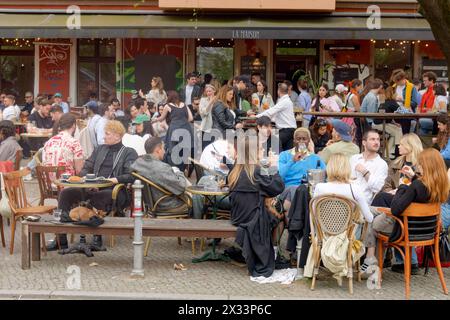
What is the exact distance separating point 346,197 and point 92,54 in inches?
601

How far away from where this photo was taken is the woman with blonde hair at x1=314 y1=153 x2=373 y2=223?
26.0ft

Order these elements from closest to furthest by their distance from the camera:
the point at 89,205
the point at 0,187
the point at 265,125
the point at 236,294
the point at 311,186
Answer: the point at 236,294
the point at 311,186
the point at 89,205
the point at 0,187
the point at 265,125

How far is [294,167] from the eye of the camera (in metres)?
9.36

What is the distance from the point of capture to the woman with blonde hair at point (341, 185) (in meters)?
7.92

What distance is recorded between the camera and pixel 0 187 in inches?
395

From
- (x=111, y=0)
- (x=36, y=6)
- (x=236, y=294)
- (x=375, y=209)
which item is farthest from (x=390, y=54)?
(x=236, y=294)

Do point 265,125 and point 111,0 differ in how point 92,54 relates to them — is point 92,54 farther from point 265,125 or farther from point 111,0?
point 265,125

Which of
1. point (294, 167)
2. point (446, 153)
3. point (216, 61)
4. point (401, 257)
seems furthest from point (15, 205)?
point (216, 61)

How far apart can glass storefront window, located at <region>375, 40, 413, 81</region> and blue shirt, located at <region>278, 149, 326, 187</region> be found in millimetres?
12416

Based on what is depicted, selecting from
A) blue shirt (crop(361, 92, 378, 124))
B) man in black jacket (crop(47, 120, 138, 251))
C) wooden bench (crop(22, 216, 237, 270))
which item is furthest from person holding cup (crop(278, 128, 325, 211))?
blue shirt (crop(361, 92, 378, 124))

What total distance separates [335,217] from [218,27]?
11823 millimetres

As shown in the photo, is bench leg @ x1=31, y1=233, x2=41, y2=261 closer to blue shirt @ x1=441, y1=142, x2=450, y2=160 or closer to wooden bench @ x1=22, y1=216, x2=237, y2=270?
wooden bench @ x1=22, y1=216, x2=237, y2=270

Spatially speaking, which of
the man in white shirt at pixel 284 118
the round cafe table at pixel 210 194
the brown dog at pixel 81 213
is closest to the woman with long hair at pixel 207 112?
the man in white shirt at pixel 284 118

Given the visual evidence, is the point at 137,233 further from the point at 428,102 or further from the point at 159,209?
the point at 428,102
